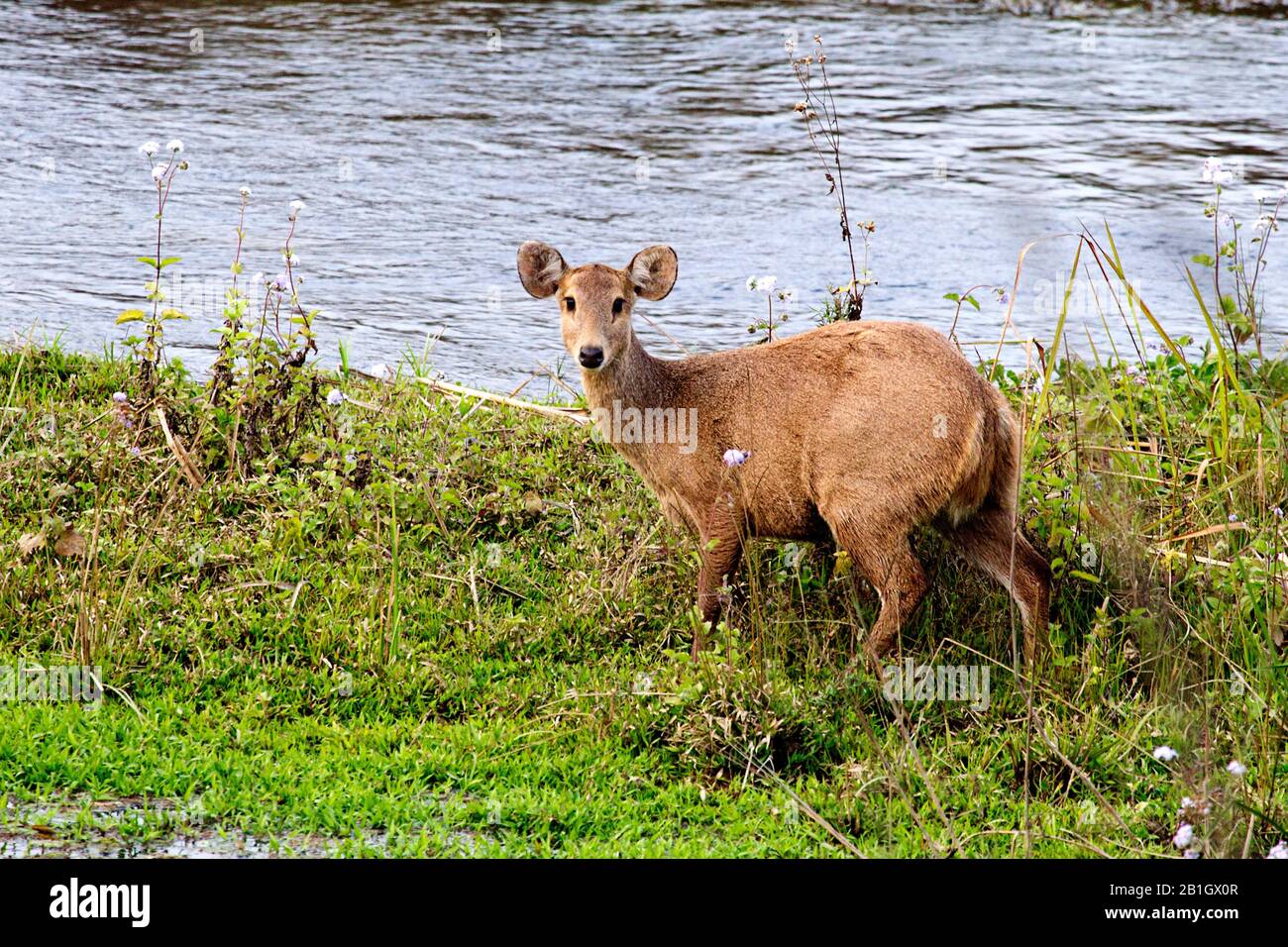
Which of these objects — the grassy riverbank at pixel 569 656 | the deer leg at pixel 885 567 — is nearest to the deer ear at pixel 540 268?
the grassy riverbank at pixel 569 656

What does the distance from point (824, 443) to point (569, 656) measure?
3.65 ft

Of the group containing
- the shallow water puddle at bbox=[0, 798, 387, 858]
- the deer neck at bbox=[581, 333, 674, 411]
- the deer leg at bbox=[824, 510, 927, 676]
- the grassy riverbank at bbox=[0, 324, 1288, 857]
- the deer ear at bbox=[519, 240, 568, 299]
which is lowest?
the shallow water puddle at bbox=[0, 798, 387, 858]

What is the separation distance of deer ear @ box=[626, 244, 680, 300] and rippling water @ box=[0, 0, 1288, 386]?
1719 mm

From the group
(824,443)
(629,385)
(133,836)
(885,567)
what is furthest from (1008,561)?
(133,836)

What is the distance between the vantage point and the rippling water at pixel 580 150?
26.2ft

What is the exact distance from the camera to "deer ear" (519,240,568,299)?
5.50 metres

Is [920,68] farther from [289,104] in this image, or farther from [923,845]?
[923,845]

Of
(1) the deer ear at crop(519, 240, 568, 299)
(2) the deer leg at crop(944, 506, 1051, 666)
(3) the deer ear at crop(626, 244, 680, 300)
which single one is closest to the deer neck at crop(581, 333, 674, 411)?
(3) the deer ear at crop(626, 244, 680, 300)

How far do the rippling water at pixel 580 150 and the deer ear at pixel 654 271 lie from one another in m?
1.72

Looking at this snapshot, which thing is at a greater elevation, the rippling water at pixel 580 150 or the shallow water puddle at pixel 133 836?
the rippling water at pixel 580 150

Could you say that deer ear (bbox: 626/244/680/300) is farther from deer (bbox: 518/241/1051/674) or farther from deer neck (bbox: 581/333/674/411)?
deer neck (bbox: 581/333/674/411)

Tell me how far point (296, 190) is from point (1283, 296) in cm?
530

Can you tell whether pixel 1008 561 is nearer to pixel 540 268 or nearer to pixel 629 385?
pixel 629 385

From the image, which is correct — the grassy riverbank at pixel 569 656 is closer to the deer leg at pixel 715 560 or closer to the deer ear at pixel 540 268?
the deer leg at pixel 715 560
